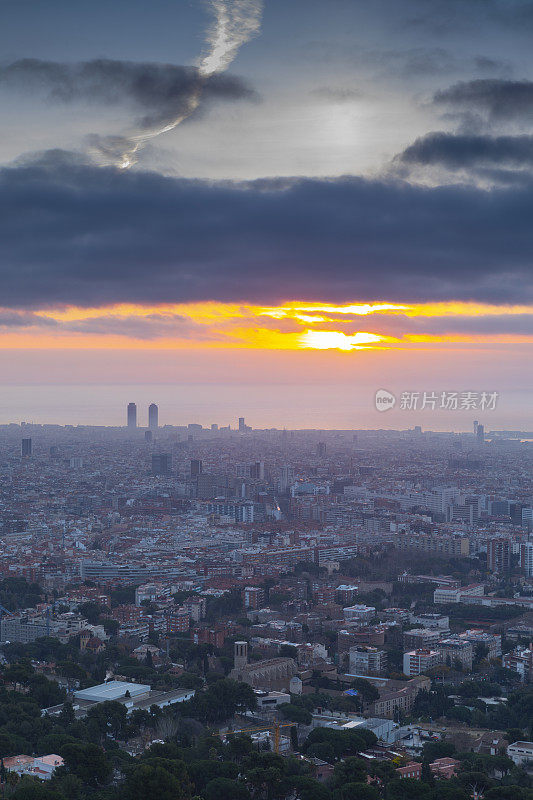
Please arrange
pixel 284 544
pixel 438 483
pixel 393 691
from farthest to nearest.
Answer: pixel 438 483
pixel 284 544
pixel 393 691

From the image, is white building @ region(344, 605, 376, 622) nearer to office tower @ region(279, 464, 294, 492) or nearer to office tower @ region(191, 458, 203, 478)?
office tower @ region(279, 464, 294, 492)

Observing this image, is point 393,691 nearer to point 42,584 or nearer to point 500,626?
point 500,626

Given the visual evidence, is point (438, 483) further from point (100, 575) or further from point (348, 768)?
point (348, 768)

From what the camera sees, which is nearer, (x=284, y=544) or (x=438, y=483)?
(x=284, y=544)

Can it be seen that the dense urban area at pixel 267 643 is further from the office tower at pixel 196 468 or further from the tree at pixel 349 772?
the office tower at pixel 196 468

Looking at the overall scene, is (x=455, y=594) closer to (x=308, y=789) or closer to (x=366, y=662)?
(x=366, y=662)

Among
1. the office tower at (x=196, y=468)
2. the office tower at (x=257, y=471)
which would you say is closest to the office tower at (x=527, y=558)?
the office tower at (x=257, y=471)

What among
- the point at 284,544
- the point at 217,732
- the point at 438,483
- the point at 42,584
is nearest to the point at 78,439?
the point at 438,483

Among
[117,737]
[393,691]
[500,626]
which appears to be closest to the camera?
[117,737]
